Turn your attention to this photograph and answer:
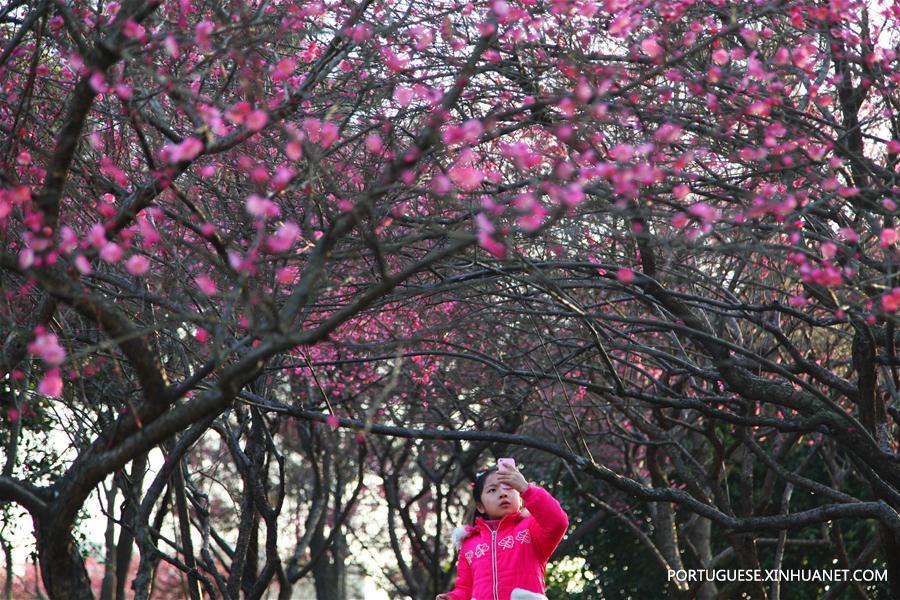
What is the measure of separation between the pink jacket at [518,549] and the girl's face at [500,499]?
1.9 inches

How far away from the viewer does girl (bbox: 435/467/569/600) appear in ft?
18.3

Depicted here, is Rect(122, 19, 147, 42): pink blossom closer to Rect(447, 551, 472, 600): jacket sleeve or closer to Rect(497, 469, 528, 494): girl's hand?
Rect(497, 469, 528, 494): girl's hand

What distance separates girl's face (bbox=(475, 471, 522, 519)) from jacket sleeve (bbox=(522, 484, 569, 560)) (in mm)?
207

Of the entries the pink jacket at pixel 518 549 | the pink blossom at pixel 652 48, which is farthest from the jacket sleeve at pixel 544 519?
the pink blossom at pixel 652 48

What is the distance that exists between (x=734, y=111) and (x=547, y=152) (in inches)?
41.4

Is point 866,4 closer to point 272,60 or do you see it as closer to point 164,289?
point 272,60

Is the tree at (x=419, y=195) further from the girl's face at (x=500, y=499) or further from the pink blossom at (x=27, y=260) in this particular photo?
the girl's face at (x=500, y=499)

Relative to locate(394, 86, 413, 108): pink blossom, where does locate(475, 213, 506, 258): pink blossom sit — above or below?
below

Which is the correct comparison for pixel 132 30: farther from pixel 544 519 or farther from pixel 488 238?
pixel 544 519

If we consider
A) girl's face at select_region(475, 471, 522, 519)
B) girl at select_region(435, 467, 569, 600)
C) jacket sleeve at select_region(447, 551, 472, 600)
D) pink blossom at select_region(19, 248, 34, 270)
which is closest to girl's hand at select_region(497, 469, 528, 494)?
girl at select_region(435, 467, 569, 600)

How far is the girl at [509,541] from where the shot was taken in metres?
5.59

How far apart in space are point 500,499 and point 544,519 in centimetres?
37

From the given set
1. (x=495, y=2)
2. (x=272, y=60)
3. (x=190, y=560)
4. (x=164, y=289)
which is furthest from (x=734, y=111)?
(x=190, y=560)

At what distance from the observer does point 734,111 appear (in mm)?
5387
